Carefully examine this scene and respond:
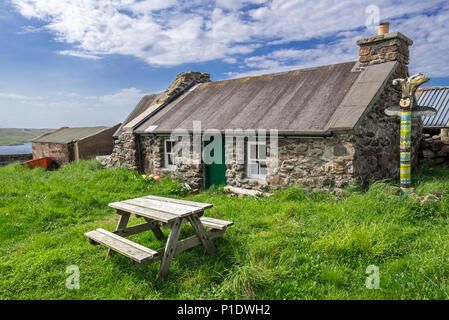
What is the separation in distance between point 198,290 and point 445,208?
5136 mm

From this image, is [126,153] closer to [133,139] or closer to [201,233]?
[133,139]

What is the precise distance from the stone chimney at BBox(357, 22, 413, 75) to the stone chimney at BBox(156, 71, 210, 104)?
25.7 feet

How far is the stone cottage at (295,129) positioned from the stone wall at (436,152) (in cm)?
54

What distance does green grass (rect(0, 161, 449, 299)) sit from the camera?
3.69 m

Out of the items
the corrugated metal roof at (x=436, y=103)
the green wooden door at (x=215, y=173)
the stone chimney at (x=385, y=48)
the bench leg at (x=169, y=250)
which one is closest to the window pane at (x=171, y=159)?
the green wooden door at (x=215, y=173)

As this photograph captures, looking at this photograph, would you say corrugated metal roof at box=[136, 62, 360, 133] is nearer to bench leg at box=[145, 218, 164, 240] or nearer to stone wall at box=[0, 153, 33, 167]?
bench leg at box=[145, 218, 164, 240]

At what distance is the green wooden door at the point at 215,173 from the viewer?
9508 mm

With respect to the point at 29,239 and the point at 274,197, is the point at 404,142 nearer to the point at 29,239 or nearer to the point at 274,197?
the point at 274,197

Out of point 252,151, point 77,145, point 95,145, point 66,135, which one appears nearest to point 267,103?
→ point 252,151

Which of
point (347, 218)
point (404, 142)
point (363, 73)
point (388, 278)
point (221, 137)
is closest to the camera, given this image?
point (388, 278)

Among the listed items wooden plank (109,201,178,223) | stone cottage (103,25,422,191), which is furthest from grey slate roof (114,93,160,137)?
wooden plank (109,201,178,223)
